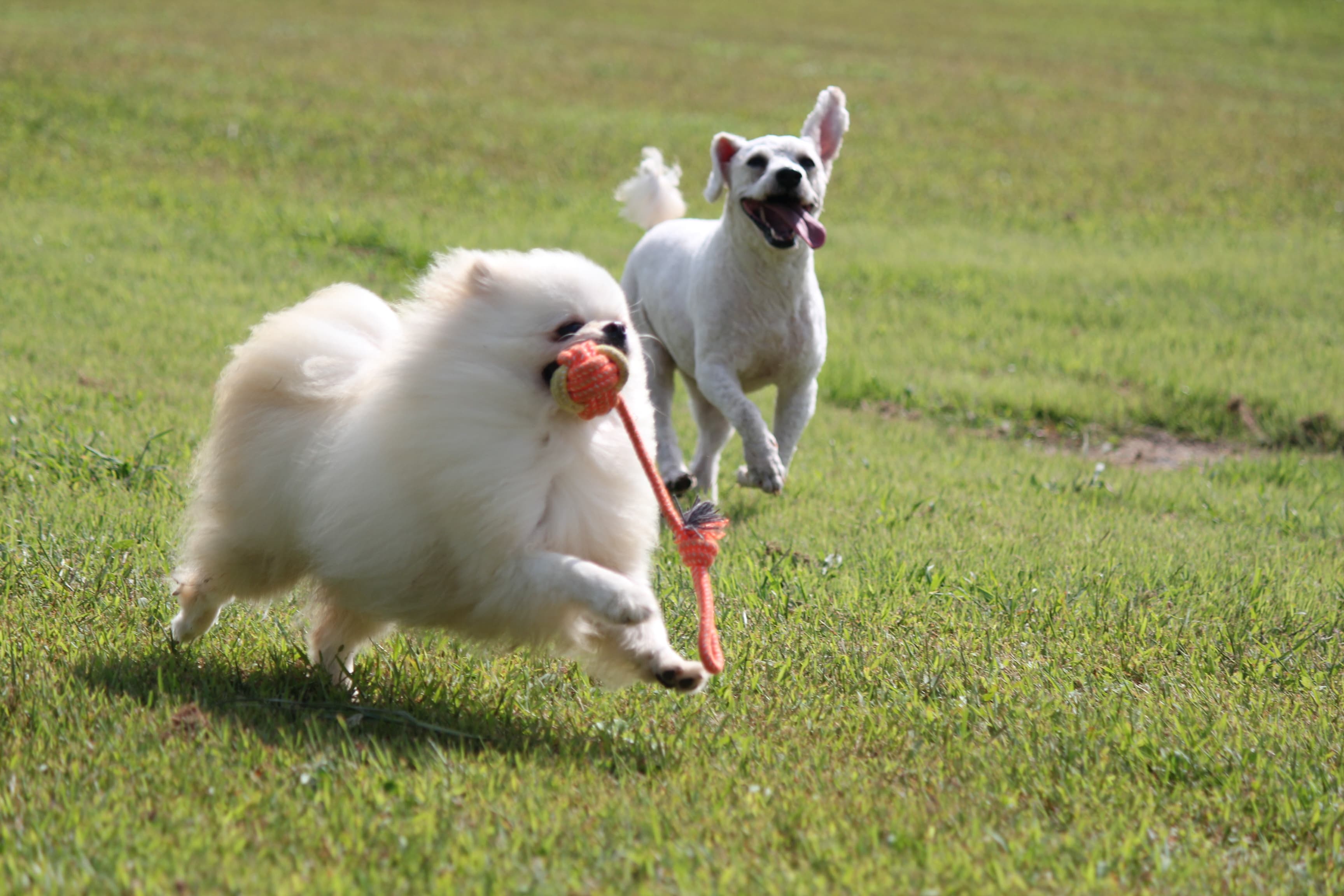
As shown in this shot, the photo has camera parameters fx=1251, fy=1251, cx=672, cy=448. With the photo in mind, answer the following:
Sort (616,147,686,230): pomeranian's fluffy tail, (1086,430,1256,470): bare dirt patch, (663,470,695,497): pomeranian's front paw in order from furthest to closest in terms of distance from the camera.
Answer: (1086,430,1256,470): bare dirt patch < (616,147,686,230): pomeranian's fluffy tail < (663,470,695,497): pomeranian's front paw

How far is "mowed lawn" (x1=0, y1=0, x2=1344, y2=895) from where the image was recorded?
3164mm

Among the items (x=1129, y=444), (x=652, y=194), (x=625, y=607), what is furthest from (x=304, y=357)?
(x=1129, y=444)

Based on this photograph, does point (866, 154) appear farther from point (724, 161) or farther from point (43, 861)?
point (43, 861)

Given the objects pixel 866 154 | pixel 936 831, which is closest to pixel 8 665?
pixel 936 831

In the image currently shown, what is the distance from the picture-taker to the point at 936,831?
10.7 feet

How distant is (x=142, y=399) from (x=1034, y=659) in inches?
223

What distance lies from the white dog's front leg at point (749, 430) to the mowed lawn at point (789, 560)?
0.30m

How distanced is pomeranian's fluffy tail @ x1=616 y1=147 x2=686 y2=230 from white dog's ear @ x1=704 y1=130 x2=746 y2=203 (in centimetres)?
128

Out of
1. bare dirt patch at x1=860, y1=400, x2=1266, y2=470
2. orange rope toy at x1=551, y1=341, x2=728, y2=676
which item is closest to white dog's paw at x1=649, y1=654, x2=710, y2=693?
orange rope toy at x1=551, y1=341, x2=728, y2=676

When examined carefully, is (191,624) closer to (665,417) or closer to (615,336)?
(615,336)

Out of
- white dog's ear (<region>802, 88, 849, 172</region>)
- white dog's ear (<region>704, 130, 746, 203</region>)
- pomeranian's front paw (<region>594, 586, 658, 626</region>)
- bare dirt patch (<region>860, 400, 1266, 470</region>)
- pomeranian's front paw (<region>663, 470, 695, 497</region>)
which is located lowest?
bare dirt patch (<region>860, 400, 1266, 470</region>)

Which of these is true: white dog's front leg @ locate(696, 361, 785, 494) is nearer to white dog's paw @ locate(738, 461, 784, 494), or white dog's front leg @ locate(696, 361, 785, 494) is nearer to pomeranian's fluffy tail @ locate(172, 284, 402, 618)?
white dog's paw @ locate(738, 461, 784, 494)

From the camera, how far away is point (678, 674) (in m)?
3.64

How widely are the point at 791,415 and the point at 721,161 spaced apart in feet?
4.76
